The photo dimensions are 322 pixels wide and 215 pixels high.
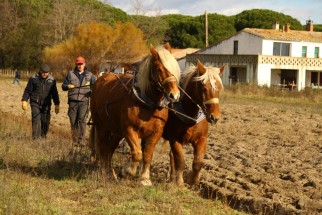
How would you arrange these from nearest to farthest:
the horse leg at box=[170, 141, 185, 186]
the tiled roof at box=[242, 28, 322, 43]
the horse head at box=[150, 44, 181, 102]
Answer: the horse head at box=[150, 44, 181, 102]
the horse leg at box=[170, 141, 185, 186]
the tiled roof at box=[242, 28, 322, 43]

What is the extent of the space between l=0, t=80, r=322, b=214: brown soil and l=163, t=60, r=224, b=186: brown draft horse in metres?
0.53

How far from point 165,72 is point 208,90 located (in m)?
0.61

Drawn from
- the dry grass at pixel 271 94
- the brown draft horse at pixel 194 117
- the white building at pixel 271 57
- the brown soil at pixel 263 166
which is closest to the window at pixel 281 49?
the white building at pixel 271 57

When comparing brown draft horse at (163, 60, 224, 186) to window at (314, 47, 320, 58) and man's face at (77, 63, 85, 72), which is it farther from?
window at (314, 47, 320, 58)

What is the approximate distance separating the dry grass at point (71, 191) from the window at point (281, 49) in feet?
128

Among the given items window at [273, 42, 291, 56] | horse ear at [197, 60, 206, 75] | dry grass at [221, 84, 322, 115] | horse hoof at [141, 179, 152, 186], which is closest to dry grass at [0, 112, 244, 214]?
horse hoof at [141, 179, 152, 186]

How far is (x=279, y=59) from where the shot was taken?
46406mm

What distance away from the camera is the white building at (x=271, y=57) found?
45.9 metres

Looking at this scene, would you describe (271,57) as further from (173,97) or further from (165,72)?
(173,97)

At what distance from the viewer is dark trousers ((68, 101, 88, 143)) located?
11461mm

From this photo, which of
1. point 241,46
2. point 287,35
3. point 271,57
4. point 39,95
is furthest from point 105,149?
point 287,35

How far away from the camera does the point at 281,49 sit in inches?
1877

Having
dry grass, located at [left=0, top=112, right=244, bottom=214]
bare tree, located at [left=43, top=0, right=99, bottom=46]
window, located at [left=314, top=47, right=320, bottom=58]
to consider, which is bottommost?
dry grass, located at [left=0, top=112, right=244, bottom=214]

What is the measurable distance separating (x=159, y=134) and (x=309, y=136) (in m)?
7.73
